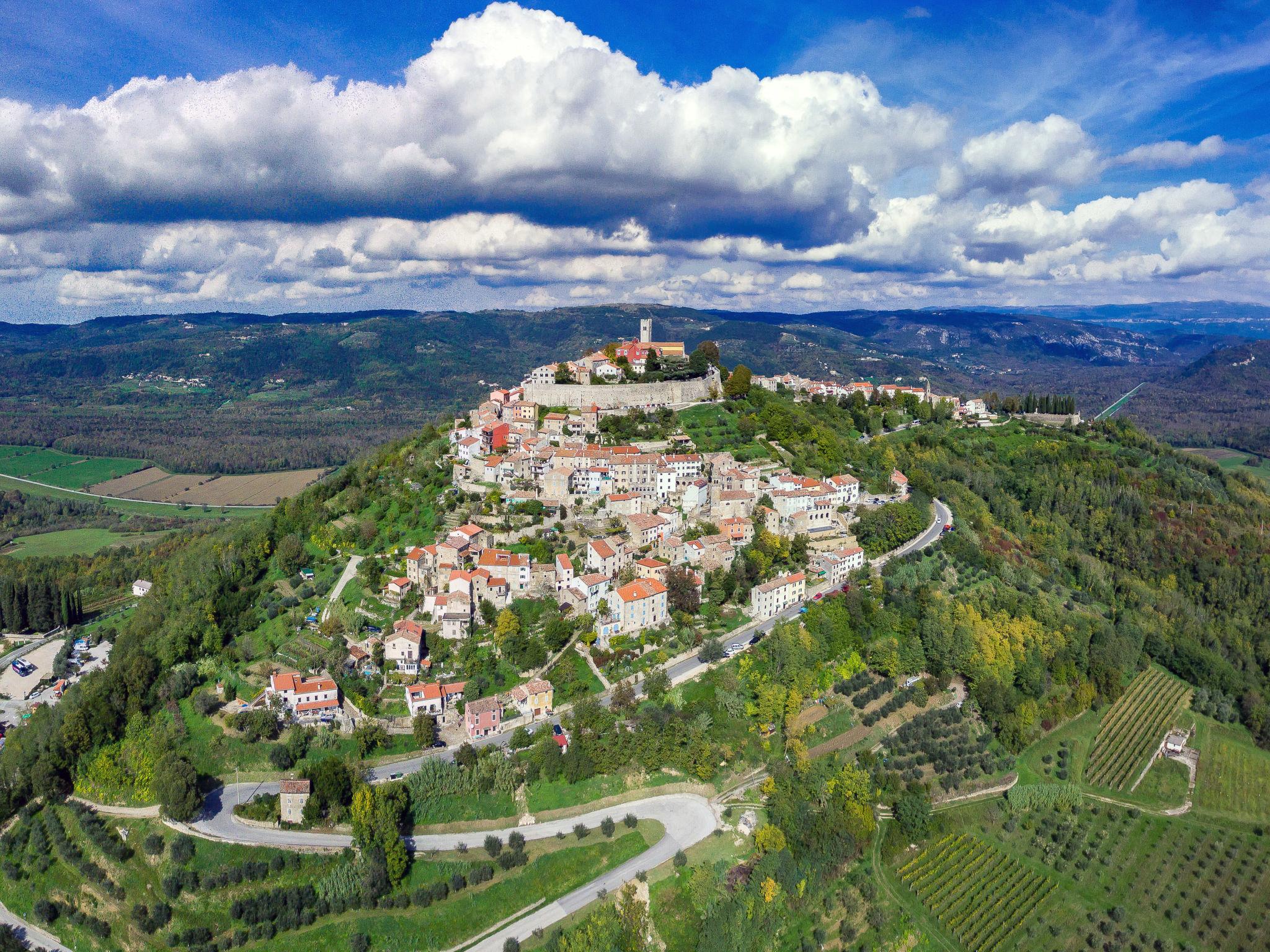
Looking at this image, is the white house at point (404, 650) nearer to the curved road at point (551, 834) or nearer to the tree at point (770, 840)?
the curved road at point (551, 834)

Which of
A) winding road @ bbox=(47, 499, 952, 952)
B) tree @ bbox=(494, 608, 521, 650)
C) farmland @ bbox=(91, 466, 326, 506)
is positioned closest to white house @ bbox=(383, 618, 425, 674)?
tree @ bbox=(494, 608, 521, 650)

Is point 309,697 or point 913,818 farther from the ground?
point 309,697

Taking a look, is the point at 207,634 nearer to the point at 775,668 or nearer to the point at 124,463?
the point at 775,668

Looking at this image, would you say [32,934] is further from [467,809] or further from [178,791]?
[467,809]

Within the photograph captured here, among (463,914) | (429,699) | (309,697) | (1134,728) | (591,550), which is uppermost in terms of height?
(591,550)

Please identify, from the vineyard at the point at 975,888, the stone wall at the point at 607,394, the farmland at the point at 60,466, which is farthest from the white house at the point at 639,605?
the farmland at the point at 60,466

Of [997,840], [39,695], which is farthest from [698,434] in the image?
[39,695]

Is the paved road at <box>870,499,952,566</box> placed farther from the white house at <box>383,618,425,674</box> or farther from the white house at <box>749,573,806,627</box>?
the white house at <box>383,618,425,674</box>

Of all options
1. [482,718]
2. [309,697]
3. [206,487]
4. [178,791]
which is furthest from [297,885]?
[206,487]
